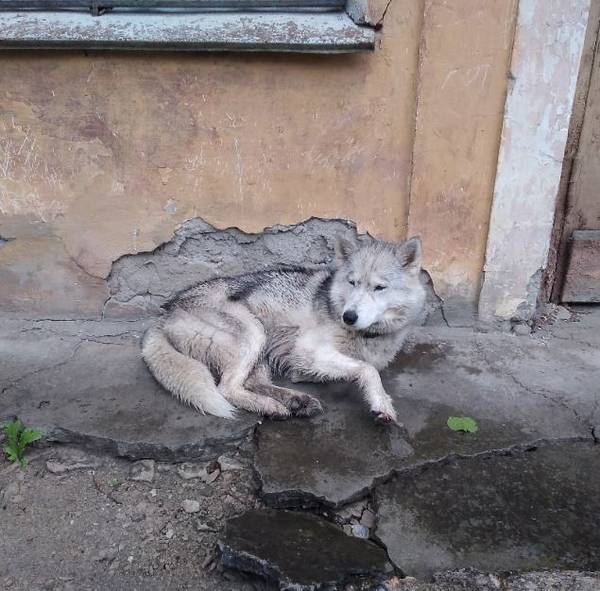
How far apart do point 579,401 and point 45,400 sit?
294 centimetres

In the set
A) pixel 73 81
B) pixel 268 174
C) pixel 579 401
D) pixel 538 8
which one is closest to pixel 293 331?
pixel 268 174

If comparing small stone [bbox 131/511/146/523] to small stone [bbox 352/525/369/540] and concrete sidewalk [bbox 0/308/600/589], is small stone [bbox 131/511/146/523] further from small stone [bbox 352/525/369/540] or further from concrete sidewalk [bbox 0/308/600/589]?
small stone [bbox 352/525/369/540]

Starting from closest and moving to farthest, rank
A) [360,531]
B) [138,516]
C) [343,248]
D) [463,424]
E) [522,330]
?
[360,531] → [138,516] → [463,424] → [343,248] → [522,330]

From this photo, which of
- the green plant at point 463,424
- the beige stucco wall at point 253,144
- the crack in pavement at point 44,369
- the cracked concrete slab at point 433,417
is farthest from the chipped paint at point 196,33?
the green plant at point 463,424

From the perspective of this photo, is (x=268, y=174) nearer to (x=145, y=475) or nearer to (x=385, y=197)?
(x=385, y=197)

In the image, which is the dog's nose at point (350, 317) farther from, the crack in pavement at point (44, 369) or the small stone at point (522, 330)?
the crack in pavement at point (44, 369)

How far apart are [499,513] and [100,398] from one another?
2.10 metres

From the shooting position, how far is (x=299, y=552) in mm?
2074

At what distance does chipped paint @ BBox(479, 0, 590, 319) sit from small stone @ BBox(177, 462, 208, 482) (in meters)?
2.24

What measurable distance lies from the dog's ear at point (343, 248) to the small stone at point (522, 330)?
1.42 metres

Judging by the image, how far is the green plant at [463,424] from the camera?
283 centimetres

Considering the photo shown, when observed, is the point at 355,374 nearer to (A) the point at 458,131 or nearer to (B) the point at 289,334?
(B) the point at 289,334

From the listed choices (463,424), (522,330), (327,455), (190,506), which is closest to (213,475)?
(190,506)

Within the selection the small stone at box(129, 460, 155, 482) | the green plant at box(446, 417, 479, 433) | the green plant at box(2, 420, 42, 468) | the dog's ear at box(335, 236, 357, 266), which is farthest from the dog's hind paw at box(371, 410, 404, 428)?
the green plant at box(2, 420, 42, 468)
